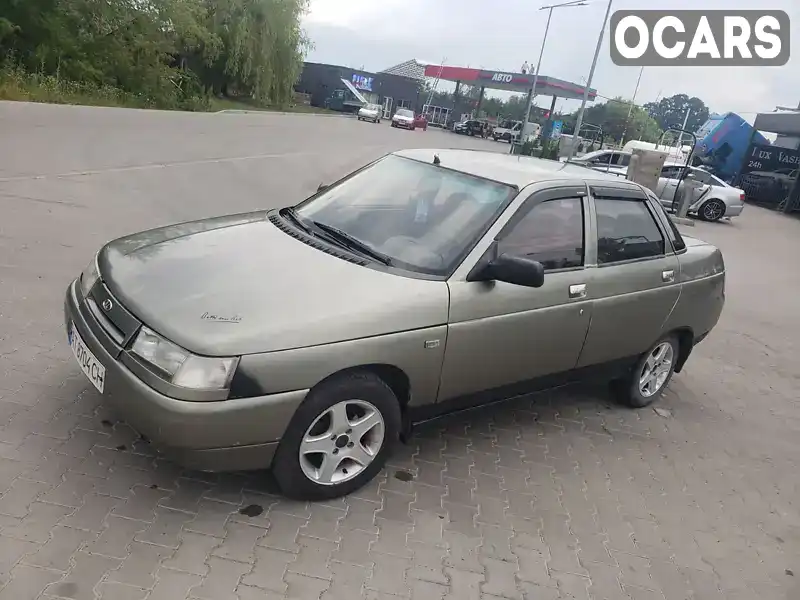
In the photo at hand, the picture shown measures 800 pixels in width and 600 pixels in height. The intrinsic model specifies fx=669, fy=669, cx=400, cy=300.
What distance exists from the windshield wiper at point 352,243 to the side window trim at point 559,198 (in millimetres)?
629

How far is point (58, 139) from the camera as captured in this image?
13211 millimetres

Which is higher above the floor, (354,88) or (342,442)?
(354,88)

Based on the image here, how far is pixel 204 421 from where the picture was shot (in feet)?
9.15

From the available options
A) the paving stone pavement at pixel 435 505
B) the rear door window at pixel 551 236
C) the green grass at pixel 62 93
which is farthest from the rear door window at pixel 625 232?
the green grass at pixel 62 93

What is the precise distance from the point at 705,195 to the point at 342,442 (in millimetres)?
19167

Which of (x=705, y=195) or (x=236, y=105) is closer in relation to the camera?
(x=705, y=195)

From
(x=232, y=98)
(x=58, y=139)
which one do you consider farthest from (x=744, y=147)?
(x=58, y=139)

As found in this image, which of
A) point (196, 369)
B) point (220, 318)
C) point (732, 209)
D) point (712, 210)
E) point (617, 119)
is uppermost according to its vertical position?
point (617, 119)

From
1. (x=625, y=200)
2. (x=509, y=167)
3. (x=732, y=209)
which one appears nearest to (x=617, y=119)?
(x=732, y=209)

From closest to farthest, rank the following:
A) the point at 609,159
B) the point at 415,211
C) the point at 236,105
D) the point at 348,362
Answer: the point at 348,362, the point at 415,211, the point at 609,159, the point at 236,105

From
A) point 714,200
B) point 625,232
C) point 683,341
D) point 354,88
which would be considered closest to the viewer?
point 625,232

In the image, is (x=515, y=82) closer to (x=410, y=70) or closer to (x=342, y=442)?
(x=410, y=70)

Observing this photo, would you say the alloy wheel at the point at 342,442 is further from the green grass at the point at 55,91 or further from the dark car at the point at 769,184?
the dark car at the point at 769,184

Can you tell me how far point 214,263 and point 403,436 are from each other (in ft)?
4.41
